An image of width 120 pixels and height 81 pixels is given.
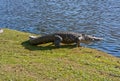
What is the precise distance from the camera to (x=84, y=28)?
16.2 metres

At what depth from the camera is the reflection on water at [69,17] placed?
15.2 m

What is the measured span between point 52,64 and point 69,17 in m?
10.5

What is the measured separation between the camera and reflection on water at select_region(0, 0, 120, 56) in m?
15.2

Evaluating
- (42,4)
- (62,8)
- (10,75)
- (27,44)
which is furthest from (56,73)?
(42,4)

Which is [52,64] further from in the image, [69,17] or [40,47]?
[69,17]

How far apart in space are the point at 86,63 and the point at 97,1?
16.1 metres

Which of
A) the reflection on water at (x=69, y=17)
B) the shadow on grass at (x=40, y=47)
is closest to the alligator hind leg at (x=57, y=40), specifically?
the shadow on grass at (x=40, y=47)

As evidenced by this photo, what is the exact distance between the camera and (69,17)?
19031 mm

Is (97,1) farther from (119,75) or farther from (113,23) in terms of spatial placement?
(119,75)

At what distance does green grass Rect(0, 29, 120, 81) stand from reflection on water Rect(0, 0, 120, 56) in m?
2.54

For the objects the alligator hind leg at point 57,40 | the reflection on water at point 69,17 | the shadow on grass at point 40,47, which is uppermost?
the alligator hind leg at point 57,40

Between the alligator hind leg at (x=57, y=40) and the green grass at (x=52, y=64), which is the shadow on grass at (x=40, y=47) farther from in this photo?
the alligator hind leg at (x=57, y=40)

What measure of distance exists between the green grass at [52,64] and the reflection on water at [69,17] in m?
2.54

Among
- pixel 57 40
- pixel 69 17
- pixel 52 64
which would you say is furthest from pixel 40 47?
pixel 69 17
